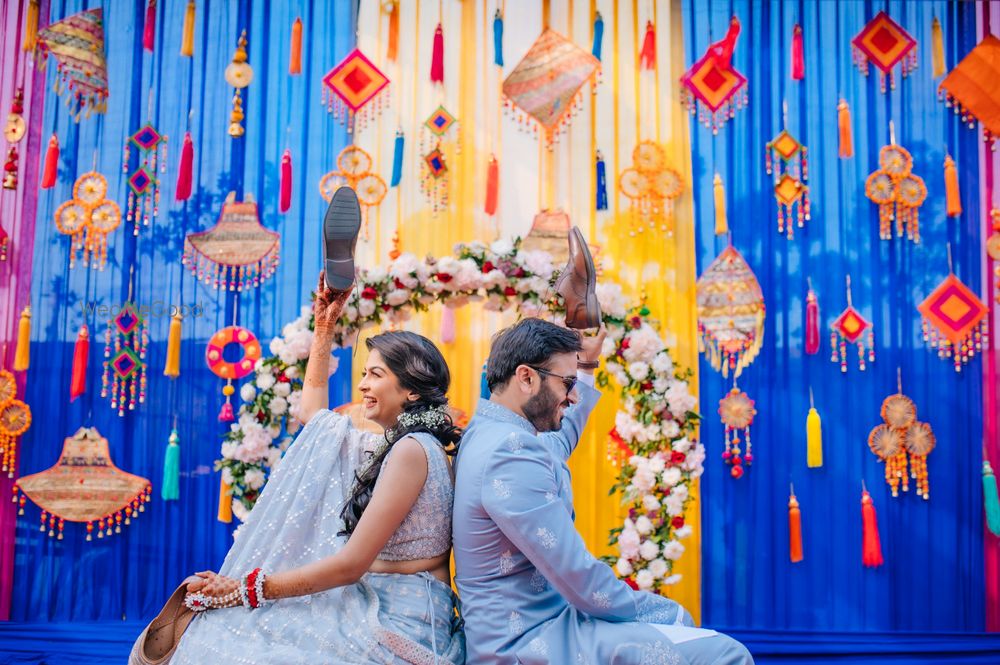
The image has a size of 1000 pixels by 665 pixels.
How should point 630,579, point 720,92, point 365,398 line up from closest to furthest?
point 365,398 → point 630,579 → point 720,92

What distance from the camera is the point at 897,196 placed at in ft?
16.3

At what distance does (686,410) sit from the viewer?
3.93 m

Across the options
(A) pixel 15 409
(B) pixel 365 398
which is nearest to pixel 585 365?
(B) pixel 365 398

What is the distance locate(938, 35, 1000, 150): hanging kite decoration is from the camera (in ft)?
16.4

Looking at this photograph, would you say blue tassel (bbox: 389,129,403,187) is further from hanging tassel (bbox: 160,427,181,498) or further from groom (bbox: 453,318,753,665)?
groom (bbox: 453,318,753,665)

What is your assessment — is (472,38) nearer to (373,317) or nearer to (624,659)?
(373,317)

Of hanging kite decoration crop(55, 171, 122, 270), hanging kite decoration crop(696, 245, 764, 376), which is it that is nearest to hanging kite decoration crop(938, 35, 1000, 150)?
hanging kite decoration crop(696, 245, 764, 376)

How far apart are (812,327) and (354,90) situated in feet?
9.40

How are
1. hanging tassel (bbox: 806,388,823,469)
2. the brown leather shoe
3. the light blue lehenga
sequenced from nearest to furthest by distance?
1. the light blue lehenga
2. the brown leather shoe
3. hanging tassel (bbox: 806,388,823,469)

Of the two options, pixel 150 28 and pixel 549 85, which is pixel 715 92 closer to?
pixel 549 85

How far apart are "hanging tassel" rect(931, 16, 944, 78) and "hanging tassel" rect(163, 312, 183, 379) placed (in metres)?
4.45

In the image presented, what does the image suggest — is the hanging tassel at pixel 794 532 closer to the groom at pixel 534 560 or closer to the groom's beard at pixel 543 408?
the groom at pixel 534 560

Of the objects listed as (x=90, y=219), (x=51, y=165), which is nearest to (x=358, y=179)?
(x=90, y=219)

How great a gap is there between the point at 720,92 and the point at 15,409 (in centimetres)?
433
